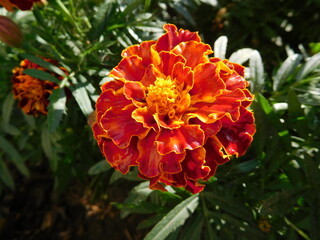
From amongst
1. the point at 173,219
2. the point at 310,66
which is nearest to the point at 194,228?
the point at 173,219

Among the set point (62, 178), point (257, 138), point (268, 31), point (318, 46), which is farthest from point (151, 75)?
point (268, 31)

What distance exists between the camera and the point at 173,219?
872 mm

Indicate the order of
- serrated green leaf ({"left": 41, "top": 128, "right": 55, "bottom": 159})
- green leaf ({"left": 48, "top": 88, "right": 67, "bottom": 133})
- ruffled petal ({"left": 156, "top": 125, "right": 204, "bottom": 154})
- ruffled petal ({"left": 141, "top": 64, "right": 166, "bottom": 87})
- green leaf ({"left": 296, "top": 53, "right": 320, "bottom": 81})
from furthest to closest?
serrated green leaf ({"left": 41, "top": 128, "right": 55, "bottom": 159}), green leaf ({"left": 296, "top": 53, "right": 320, "bottom": 81}), green leaf ({"left": 48, "top": 88, "right": 67, "bottom": 133}), ruffled petal ({"left": 141, "top": 64, "right": 166, "bottom": 87}), ruffled petal ({"left": 156, "top": 125, "right": 204, "bottom": 154})

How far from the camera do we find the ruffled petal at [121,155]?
714mm

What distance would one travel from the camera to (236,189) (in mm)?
1031

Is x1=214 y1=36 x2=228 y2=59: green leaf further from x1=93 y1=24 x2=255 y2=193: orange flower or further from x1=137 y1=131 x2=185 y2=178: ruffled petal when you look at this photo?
x1=137 y1=131 x2=185 y2=178: ruffled petal

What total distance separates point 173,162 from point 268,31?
1.03 m

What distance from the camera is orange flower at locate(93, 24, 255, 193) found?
2.25 feet

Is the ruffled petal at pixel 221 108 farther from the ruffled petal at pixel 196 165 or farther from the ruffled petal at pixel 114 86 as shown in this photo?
the ruffled petal at pixel 114 86

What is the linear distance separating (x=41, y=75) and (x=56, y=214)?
119cm

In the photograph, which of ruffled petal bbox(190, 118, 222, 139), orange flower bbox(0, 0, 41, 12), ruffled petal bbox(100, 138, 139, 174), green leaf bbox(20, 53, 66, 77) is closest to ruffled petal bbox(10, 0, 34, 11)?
orange flower bbox(0, 0, 41, 12)

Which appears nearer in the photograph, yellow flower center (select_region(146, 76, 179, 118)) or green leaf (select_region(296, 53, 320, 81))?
yellow flower center (select_region(146, 76, 179, 118))

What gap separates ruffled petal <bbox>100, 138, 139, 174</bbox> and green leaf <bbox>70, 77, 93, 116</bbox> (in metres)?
0.22

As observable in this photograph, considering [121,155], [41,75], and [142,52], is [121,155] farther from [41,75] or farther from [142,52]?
[41,75]
